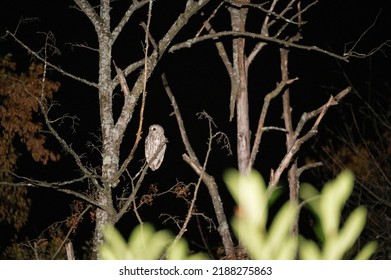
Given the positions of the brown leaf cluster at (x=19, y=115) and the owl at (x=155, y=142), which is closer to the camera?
the owl at (x=155, y=142)

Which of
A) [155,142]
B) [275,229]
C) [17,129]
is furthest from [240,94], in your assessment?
[17,129]

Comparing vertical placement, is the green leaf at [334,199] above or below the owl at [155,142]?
above

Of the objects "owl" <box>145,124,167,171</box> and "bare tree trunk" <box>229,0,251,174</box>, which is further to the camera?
"owl" <box>145,124,167,171</box>

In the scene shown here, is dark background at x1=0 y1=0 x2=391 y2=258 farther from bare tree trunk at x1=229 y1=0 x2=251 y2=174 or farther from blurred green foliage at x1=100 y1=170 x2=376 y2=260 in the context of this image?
blurred green foliage at x1=100 y1=170 x2=376 y2=260

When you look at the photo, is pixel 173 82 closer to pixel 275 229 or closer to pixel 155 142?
pixel 155 142

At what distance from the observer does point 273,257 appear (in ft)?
A: 3.00

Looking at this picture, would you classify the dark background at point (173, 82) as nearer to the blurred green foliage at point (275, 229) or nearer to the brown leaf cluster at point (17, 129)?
the brown leaf cluster at point (17, 129)

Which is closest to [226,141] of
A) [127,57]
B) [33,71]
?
[33,71]

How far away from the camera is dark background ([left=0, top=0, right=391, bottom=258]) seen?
47.2 ft

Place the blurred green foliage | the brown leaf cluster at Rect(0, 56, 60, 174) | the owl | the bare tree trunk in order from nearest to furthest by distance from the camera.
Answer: the blurred green foliage, the bare tree trunk, the owl, the brown leaf cluster at Rect(0, 56, 60, 174)

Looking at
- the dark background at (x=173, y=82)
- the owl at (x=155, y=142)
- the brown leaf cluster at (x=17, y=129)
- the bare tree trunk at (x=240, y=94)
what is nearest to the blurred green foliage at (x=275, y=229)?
the bare tree trunk at (x=240, y=94)

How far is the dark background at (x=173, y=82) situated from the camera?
47.2 feet

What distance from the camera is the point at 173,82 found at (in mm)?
19672

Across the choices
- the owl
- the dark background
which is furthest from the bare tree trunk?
the dark background
